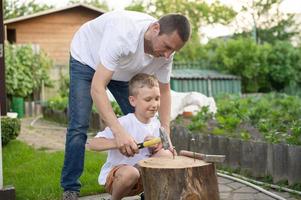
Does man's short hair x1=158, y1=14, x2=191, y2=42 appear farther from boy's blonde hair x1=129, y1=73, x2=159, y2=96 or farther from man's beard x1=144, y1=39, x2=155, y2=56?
boy's blonde hair x1=129, y1=73, x2=159, y2=96

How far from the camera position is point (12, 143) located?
7.13 metres

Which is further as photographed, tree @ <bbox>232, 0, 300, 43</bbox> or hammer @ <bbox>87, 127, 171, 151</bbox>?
tree @ <bbox>232, 0, 300, 43</bbox>

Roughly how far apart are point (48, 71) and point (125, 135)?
12.9 m

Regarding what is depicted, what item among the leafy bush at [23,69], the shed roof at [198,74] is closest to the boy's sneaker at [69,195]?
the leafy bush at [23,69]

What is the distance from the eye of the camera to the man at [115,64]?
9.83 feet

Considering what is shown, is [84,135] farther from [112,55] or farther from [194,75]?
[194,75]

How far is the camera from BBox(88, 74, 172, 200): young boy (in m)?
3.17

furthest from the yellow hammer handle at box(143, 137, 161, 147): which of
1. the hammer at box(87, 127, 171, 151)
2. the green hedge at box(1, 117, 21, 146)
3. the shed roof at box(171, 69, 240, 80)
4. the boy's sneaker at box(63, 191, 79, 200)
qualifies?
the shed roof at box(171, 69, 240, 80)

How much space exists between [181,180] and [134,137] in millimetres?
677

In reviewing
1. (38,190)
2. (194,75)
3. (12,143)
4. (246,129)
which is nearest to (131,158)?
(38,190)

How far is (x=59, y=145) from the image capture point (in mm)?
7418

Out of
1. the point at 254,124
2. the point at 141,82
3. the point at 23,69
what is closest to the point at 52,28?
the point at 23,69

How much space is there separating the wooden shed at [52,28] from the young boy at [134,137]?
15613 mm

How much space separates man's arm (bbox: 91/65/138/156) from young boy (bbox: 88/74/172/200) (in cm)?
14
